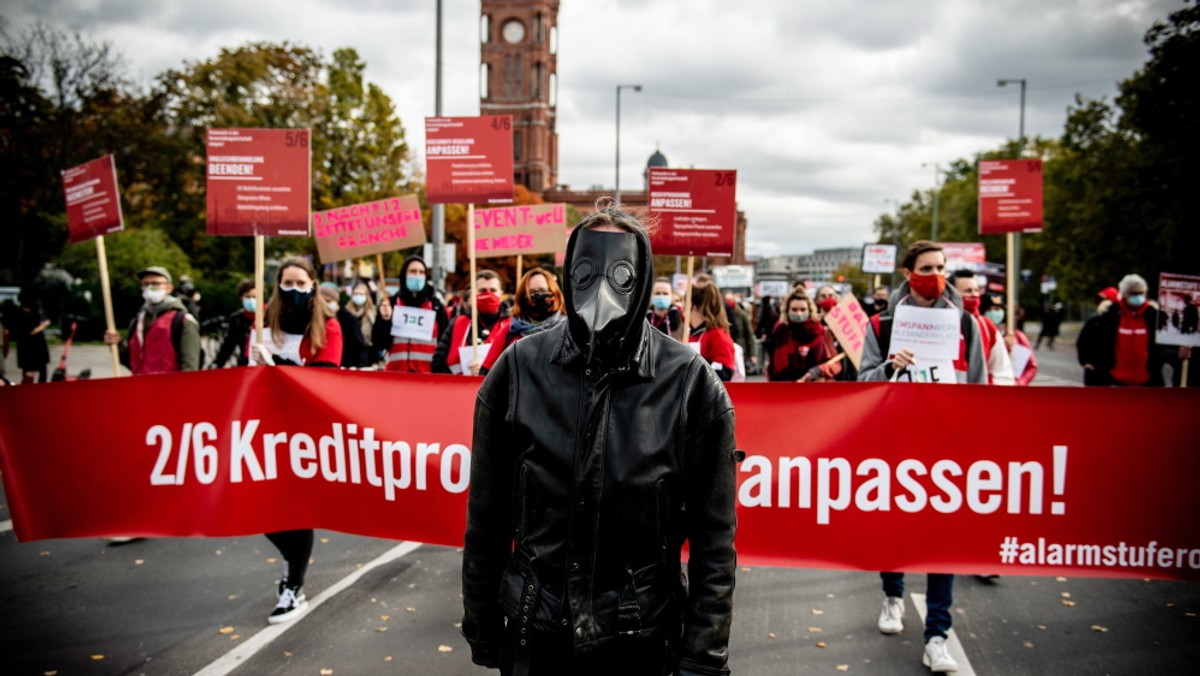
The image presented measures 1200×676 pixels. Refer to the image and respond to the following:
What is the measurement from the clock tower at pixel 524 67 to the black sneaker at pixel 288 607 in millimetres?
99975

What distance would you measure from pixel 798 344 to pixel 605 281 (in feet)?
24.0

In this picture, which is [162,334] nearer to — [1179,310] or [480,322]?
[480,322]

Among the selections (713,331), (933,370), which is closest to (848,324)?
(713,331)

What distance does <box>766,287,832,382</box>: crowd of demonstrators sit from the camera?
8980mm

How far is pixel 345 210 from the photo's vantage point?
29.5 feet

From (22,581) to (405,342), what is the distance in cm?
434

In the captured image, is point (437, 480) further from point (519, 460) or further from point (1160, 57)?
point (1160, 57)

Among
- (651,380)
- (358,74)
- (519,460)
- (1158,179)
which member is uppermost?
(358,74)

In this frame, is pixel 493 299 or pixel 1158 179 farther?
pixel 1158 179

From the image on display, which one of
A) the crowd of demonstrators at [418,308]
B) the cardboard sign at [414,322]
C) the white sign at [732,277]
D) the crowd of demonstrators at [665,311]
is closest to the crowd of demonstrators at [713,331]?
the crowd of demonstrators at [665,311]

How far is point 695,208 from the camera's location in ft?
20.0

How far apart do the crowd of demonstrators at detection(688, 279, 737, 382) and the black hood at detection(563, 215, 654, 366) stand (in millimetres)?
4609

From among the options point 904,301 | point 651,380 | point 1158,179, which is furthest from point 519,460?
point 1158,179

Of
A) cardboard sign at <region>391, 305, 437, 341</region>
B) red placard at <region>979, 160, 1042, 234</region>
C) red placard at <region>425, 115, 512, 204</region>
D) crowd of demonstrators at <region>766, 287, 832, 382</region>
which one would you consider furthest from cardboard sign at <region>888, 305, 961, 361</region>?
cardboard sign at <region>391, 305, 437, 341</region>
